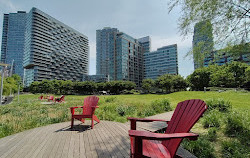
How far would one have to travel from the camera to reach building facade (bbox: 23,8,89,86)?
3214 inches

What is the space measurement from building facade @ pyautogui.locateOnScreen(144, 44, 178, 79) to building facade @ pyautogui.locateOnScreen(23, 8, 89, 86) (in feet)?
202

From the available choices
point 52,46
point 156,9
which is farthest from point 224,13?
point 52,46

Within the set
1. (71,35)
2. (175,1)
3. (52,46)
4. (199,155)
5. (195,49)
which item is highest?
(71,35)

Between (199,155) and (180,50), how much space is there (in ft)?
11.7

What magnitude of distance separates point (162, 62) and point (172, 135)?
325ft

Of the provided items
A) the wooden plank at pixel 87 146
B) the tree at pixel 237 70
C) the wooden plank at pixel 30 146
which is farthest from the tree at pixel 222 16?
the tree at pixel 237 70

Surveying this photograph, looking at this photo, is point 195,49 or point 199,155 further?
point 195,49

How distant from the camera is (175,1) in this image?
4215mm

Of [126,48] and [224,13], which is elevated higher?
[126,48]

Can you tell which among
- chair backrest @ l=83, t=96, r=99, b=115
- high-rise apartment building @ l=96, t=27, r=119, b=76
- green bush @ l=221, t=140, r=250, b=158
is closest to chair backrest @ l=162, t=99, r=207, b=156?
green bush @ l=221, t=140, r=250, b=158

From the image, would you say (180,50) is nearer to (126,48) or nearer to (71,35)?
(126,48)

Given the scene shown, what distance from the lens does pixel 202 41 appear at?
436cm

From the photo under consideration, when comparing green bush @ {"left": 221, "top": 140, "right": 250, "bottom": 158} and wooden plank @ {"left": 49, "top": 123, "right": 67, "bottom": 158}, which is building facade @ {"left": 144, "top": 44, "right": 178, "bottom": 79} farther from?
wooden plank @ {"left": 49, "top": 123, "right": 67, "bottom": 158}

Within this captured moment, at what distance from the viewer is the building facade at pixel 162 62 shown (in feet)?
298
